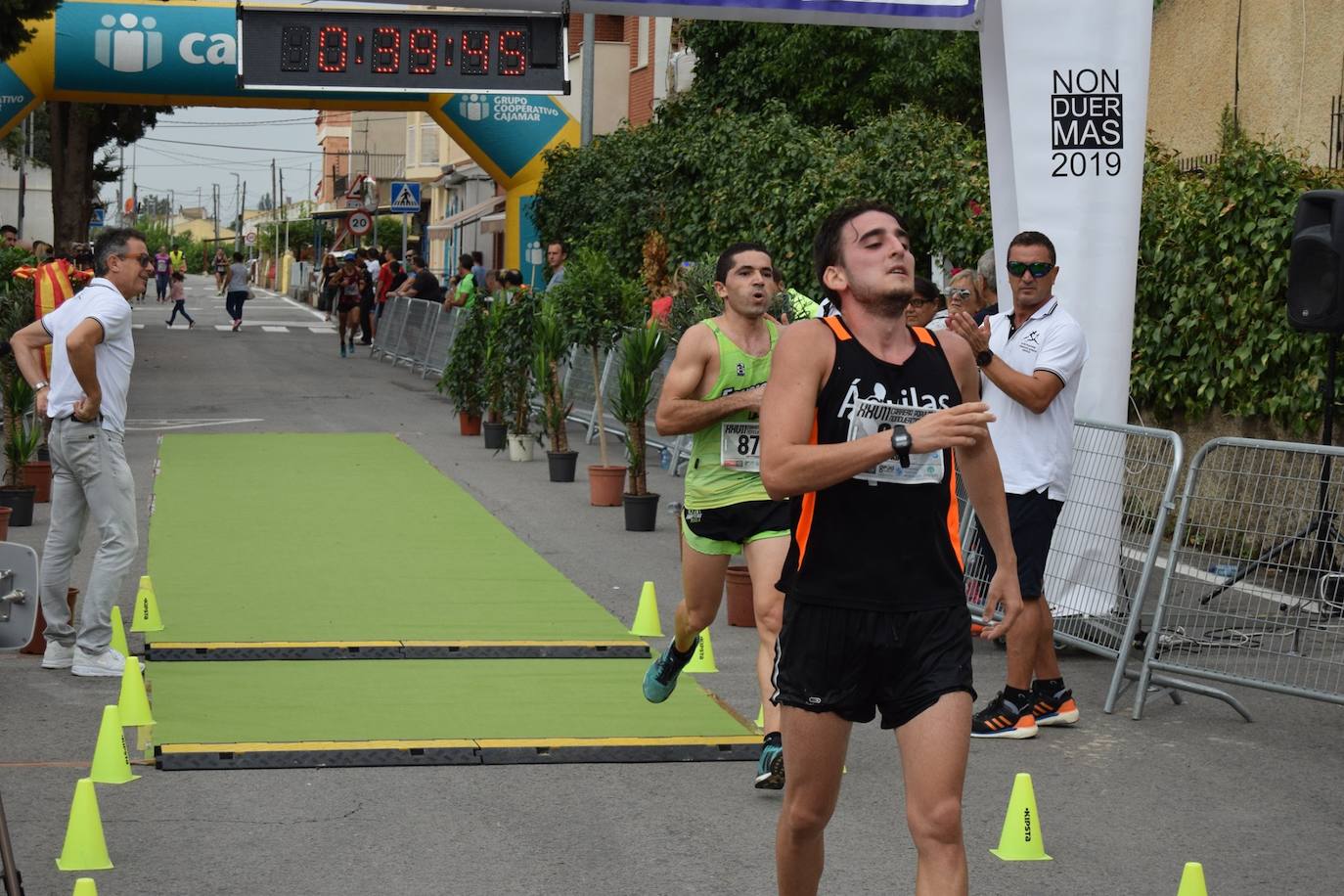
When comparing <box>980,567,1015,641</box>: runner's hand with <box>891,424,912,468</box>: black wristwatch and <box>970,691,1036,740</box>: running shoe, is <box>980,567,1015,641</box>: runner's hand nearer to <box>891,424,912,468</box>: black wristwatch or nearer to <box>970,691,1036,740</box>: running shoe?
<box>891,424,912,468</box>: black wristwatch

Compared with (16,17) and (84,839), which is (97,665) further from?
(16,17)

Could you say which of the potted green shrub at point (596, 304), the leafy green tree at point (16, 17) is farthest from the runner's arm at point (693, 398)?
the leafy green tree at point (16, 17)

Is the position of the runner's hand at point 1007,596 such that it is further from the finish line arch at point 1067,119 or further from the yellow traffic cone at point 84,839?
the finish line arch at point 1067,119

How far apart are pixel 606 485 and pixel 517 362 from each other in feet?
10.3

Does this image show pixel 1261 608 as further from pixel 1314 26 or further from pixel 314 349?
pixel 314 349

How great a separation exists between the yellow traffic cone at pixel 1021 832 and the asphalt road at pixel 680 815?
55mm

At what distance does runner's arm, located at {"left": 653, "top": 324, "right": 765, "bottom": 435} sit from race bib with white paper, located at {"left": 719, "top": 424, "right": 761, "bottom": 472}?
10cm

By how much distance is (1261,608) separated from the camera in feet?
27.7

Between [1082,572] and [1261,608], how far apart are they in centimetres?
103

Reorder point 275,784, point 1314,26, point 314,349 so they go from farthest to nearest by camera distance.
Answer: point 314,349, point 1314,26, point 275,784

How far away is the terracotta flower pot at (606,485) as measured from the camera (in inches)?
610

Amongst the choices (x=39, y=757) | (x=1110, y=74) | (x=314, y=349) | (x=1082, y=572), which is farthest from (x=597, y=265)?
(x=314, y=349)

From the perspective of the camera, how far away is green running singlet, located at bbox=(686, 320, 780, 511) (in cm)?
734

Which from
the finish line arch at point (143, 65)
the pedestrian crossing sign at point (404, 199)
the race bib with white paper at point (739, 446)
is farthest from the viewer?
the pedestrian crossing sign at point (404, 199)
